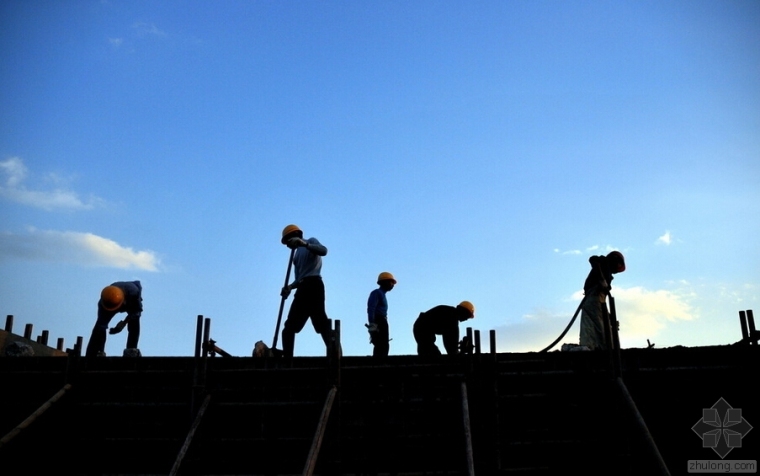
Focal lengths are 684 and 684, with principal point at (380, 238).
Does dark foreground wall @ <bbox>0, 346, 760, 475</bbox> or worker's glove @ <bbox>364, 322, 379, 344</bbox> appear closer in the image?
dark foreground wall @ <bbox>0, 346, 760, 475</bbox>

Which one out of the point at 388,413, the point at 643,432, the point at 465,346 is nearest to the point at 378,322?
the point at 465,346

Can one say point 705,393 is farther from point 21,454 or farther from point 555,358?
point 21,454

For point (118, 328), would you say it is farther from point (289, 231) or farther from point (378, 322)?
point (378, 322)

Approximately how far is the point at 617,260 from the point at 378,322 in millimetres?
4016

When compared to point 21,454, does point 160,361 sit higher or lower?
higher

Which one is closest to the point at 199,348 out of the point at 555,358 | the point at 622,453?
the point at 555,358

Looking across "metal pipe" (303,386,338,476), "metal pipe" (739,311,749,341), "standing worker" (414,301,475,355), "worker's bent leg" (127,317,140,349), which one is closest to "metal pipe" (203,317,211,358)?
"metal pipe" (303,386,338,476)

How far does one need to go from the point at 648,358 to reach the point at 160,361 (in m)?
6.55

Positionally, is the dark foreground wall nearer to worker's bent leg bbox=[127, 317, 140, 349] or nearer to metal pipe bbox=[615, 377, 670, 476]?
metal pipe bbox=[615, 377, 670, 476]

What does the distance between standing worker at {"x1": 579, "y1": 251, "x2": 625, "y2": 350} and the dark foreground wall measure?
1.12 meters

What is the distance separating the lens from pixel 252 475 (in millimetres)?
8719

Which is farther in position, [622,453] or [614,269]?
[614,269]

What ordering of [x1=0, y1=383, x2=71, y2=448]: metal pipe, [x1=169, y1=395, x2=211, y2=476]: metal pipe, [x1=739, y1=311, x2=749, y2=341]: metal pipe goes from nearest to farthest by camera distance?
[x1=169, y1=395, x2=211, y2=476]: metal pipe < [x1=0, y1=383, x2=71, y2=448]: metal pipe < [x1=739, y1=311, x2=749, y2=341]: metal pipe

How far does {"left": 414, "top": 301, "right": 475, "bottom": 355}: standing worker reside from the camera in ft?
37.5
